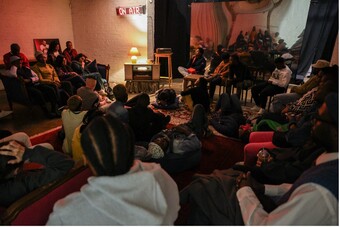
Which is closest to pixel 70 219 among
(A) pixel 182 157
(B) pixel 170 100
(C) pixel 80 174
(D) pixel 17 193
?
(C) pixel 80 174

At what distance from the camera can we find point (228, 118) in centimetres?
350

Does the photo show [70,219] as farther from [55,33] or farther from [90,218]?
[55,33]

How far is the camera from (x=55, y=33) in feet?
22.7

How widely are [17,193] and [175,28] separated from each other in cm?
643

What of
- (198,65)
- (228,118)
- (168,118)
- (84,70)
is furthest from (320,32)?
(84,70)

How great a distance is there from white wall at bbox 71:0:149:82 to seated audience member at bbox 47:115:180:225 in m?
6.03

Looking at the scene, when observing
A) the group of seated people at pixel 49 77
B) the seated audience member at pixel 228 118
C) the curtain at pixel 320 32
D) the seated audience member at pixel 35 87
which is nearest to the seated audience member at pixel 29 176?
the seated audience member at pixel 228 118

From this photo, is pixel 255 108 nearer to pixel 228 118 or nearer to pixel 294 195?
pixel 228 118

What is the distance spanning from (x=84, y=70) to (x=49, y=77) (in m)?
1.05

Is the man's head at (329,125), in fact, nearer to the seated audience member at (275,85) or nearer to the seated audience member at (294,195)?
the seated audience member at (294,195)

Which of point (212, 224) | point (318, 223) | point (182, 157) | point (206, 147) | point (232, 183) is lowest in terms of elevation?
point (206, 147)

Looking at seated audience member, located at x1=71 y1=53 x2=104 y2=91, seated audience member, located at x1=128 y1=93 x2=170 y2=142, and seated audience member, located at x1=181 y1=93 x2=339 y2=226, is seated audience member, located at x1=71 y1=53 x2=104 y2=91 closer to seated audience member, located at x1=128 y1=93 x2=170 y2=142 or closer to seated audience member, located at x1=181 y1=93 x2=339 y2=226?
seated audience member, located at x1=128 y1=93 x2=170 y2=142

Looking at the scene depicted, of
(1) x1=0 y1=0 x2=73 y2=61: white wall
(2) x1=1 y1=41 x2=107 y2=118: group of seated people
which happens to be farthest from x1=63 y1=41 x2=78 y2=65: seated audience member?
(1) x1=0 y1=0 x2=73 y2=61: white wall

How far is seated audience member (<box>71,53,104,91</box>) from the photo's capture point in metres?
5.42
